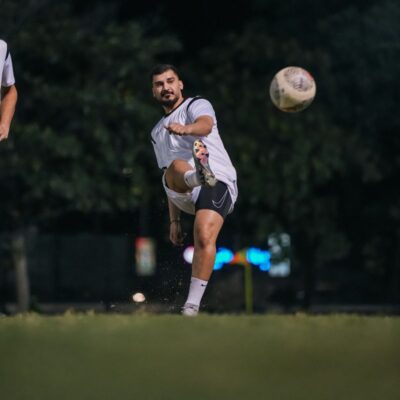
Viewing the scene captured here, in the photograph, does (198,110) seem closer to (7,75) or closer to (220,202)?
(220,202)

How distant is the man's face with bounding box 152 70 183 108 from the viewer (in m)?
12.1

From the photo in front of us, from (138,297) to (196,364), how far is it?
7595 millimetres

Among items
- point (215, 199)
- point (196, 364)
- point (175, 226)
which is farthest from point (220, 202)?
point (196, 364)

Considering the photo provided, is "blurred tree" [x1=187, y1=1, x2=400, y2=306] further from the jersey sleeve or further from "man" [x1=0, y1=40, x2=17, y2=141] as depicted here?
"man" [x1=0, y1=40, x2=17, y2=141]

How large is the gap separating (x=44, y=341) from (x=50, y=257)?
152ft

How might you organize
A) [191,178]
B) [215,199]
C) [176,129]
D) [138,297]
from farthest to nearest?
[138,297], [215,199], [191,178], [176,129]

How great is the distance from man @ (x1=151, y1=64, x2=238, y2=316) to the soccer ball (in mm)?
1019

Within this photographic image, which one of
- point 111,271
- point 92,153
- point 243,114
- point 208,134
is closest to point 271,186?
point 243,114

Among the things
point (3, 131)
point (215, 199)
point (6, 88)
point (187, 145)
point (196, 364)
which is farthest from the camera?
point (187, 145)

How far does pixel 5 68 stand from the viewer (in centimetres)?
1158

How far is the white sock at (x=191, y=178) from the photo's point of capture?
37.6 ft

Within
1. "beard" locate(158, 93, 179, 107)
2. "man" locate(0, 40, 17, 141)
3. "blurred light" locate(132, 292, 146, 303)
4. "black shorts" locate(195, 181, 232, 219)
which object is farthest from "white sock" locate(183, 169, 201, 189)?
"blurred light" locate(132, 292, 146, 303)

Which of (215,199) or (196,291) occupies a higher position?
(215,199)

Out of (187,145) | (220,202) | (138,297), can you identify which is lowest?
(138,297)
